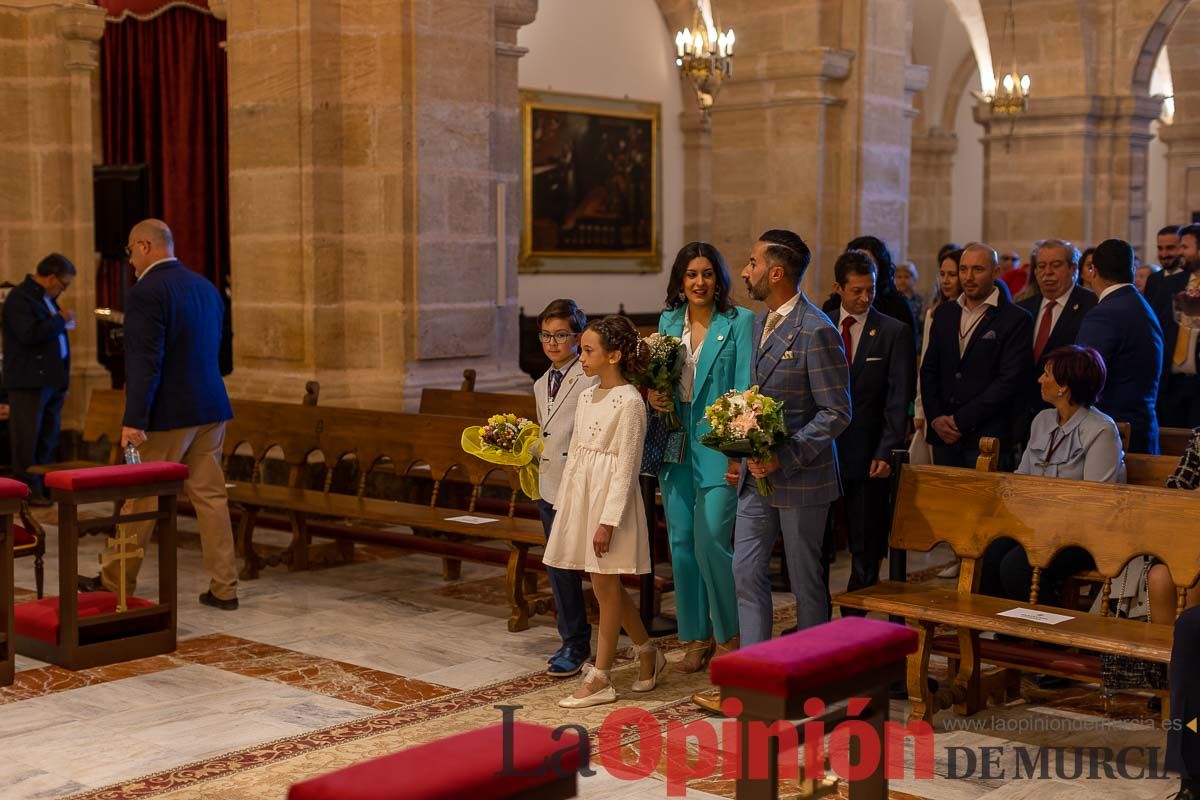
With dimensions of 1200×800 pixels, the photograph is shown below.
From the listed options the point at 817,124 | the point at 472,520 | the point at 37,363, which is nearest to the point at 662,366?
the point at 472,520

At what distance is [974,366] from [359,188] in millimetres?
3758

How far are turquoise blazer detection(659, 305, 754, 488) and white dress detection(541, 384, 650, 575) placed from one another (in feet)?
0.86

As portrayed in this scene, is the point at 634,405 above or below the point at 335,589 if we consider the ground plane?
above

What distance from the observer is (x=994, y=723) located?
16.5 ft

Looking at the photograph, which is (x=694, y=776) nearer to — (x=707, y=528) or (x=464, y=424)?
(x=707, y=528)

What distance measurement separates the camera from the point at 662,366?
17.3 feet

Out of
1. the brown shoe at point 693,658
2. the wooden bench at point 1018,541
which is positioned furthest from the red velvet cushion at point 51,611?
the wooden bench at point 1018,541

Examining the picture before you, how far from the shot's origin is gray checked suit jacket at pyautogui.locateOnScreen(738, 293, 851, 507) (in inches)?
193

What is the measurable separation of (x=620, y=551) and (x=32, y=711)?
2118 millimetres

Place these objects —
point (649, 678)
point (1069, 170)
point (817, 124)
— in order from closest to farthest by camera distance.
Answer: point (649, 678)
point (817, 124)
point (1069, 170)

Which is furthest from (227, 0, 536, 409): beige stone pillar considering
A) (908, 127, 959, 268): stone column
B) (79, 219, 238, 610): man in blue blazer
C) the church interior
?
(908, 127, 959, 268): stone column

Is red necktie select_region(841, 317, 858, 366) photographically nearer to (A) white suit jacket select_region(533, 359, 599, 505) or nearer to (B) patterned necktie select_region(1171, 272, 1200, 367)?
(A) white suit jacket select_region(533, 359, 599, 505)

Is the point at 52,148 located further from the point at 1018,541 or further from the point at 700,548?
the point at 1018,541

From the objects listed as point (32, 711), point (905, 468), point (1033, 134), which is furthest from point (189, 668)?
point (1033, 134)
